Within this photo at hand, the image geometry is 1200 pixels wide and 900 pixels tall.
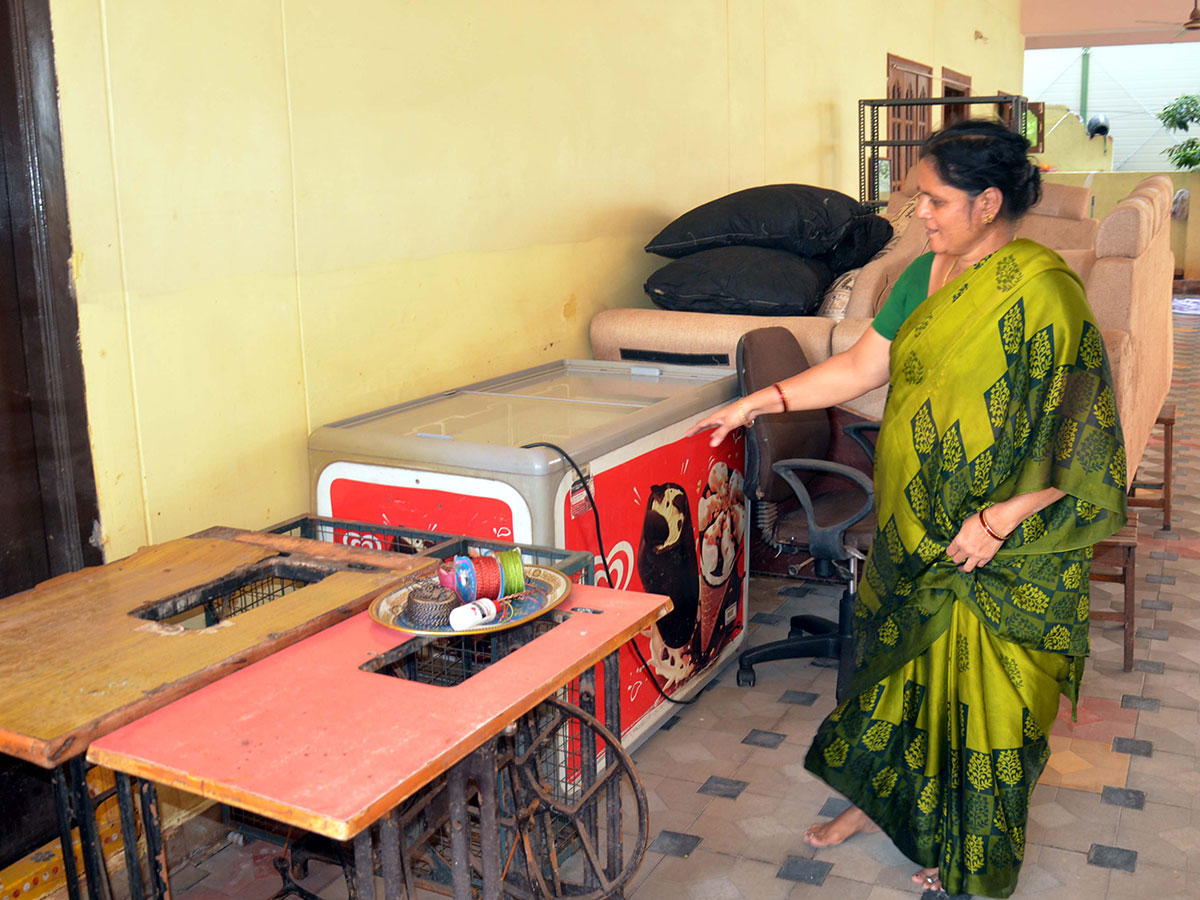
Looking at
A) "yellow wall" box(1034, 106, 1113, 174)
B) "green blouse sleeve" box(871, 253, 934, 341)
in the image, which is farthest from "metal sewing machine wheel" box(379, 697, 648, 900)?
"yellow wall" box(1034, 106, 1113, 174)

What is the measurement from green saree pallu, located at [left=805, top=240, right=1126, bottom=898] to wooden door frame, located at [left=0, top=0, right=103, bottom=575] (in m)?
1.47

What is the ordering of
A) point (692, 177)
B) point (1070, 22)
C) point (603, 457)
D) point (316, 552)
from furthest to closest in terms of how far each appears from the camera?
point (1070, 22) → point (692, 177) → point (603, 457) → point (316, 552)

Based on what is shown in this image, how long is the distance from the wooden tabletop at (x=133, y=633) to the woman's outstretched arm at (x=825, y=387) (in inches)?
30.0

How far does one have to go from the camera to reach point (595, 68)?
11.0 ft

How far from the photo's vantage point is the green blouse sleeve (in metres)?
2.17

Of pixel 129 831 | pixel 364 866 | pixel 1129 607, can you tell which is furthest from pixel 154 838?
pixel 1129 607

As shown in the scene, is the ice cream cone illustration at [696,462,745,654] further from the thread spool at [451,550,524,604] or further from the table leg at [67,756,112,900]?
the table leg at [67,756,112,900]

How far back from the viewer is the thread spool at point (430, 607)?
1558 mm

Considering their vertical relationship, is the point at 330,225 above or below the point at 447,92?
below

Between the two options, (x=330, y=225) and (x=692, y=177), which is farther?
(x=692, y=177)

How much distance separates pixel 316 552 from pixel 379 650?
1.37ft

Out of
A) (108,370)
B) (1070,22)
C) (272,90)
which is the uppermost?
(1070,22)

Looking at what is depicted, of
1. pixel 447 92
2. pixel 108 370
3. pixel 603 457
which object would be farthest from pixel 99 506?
pixel 447 92

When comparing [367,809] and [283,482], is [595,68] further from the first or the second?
[367,809]
